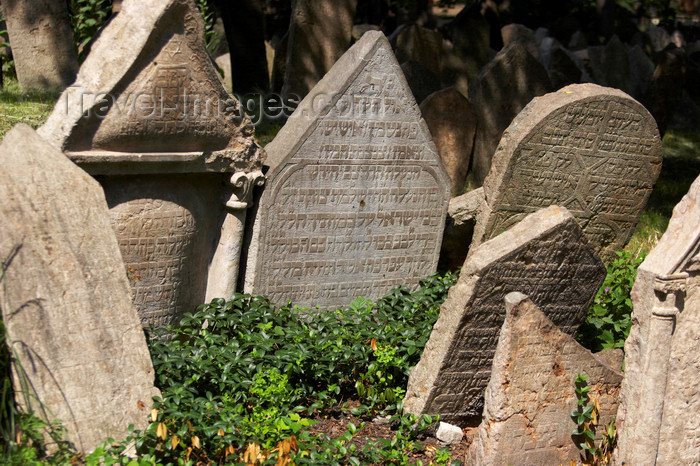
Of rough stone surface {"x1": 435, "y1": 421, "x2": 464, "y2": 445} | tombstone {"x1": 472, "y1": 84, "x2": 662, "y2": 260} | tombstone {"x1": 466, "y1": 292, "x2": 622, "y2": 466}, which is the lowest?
rough stone surface {"x1": 435, "y1": 421, "x2": 464, "y2": 445}

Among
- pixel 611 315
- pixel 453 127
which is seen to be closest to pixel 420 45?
pixel 453 127

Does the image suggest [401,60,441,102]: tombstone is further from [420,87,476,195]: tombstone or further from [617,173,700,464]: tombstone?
[617,173,700,464]: tombstone

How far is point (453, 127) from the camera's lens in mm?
7121

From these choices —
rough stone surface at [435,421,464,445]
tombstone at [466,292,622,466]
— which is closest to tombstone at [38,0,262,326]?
rough stone surface at [435,421,464,445]

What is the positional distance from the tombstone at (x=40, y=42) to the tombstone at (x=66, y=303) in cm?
420

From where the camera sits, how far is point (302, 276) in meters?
4.89

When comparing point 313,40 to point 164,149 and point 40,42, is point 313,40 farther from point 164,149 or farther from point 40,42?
point 164,149

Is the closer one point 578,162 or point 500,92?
point 578,162

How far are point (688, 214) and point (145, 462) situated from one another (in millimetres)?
2507

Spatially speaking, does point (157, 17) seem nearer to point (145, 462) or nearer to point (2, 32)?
point (145, 462)

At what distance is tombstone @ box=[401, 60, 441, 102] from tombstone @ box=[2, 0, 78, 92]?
10.4 feet

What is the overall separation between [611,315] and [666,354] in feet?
4.80

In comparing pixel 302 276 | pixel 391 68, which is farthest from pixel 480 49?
pixel 302 276

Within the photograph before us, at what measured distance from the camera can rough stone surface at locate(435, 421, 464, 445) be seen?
418 cm
